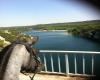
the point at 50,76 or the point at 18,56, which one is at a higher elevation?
the point at 18,56

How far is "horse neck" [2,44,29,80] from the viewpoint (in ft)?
4.39

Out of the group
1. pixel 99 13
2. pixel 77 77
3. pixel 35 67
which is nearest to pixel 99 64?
pixel 77 77

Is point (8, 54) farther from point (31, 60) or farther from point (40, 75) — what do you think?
point (40, 75)

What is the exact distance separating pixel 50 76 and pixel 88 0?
11.3ft

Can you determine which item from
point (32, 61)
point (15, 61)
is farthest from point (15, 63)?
point (32, 61)

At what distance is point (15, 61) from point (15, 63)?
0.01 metres

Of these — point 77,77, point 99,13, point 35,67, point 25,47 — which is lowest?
point 77,77

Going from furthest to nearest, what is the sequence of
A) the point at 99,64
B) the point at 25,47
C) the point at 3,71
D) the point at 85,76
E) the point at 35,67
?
the point at 99,64, the point at 85,76, the point at 35,67, the point at 25,47, the point at 3,71

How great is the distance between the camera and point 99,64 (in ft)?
38.6

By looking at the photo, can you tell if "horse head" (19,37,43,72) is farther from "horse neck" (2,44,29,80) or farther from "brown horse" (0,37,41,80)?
"horse neck" (2,44,29,80)

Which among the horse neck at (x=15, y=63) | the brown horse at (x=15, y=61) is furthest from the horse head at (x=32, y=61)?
the horse neck at (x=15, y=63)

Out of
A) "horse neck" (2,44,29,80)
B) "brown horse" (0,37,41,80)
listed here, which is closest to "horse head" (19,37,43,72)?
"brown horse" (0,37,41,80)

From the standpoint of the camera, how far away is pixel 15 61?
142cm

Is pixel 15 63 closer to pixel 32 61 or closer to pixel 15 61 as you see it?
pixel 15 61
